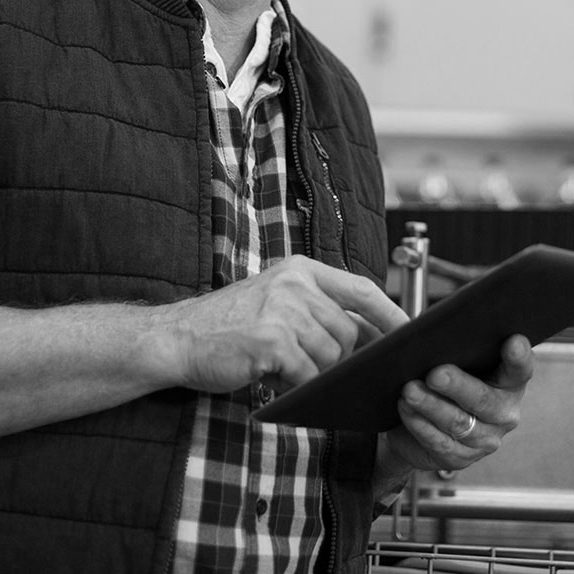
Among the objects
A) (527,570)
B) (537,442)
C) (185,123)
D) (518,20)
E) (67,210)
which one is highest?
(518,20)

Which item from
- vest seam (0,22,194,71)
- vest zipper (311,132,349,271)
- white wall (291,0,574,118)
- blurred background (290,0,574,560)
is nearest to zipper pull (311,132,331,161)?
vest zipper (311,132,349,271)

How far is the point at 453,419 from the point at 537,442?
2.48 ft

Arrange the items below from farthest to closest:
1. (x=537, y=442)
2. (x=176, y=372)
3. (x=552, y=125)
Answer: (x=552, y=125) < (x=537, y=442) < (x=176, y=372)

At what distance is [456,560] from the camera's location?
1.11 m

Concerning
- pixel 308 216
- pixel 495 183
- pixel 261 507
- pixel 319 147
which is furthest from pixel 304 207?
pixel 495 183

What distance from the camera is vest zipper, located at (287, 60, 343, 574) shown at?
1194 millimetres

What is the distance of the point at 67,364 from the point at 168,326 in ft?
0.32

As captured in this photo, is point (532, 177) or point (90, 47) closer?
point (90, 47)

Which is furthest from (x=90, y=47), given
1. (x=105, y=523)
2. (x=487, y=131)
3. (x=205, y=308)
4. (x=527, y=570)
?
(x=487, y=131)

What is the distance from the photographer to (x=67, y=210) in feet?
3.49

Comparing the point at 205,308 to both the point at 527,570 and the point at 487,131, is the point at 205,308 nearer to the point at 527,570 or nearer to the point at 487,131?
the point at 527,570

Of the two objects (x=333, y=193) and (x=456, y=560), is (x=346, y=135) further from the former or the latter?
(x=456, y=560)

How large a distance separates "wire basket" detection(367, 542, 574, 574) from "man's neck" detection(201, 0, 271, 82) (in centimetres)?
59

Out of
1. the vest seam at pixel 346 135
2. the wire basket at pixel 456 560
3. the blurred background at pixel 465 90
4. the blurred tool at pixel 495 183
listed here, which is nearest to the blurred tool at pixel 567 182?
the blurred background at pixel 465 90
